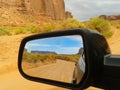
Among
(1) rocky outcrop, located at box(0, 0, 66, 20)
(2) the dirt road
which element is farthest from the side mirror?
(1) rocky outcrop, located at box(0, 0, 66, 20)

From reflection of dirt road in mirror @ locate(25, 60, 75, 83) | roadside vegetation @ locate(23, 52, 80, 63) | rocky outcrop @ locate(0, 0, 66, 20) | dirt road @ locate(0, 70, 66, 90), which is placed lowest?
dirt road @ locate(0, 70, 66, 90)

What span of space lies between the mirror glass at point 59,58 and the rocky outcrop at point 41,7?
254 ft

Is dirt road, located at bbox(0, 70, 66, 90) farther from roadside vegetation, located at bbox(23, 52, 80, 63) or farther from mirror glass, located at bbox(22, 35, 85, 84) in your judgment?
mirror glass, located at bbox(22, 35, 85, 84)

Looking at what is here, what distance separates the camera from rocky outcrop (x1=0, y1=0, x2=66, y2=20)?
87.9 metres

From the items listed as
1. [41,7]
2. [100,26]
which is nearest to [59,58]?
[100,26]

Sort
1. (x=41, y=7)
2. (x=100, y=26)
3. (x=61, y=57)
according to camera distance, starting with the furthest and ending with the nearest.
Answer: (x=41, y=7) → (x=100, y=26) → (x=61, y=57)

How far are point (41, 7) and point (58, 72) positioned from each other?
100607 millimetres

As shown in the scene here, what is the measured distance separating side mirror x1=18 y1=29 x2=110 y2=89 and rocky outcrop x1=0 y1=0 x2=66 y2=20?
77.4m

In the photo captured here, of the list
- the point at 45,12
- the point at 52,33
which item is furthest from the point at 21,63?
the point at 45,12

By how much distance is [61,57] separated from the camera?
10.1 feet

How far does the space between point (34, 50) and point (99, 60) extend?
1096 mm

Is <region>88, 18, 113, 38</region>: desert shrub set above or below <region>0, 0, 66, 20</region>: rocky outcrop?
below

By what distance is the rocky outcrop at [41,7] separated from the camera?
87875 mm

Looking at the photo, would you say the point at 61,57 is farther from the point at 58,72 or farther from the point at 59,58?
the point at 58,72
